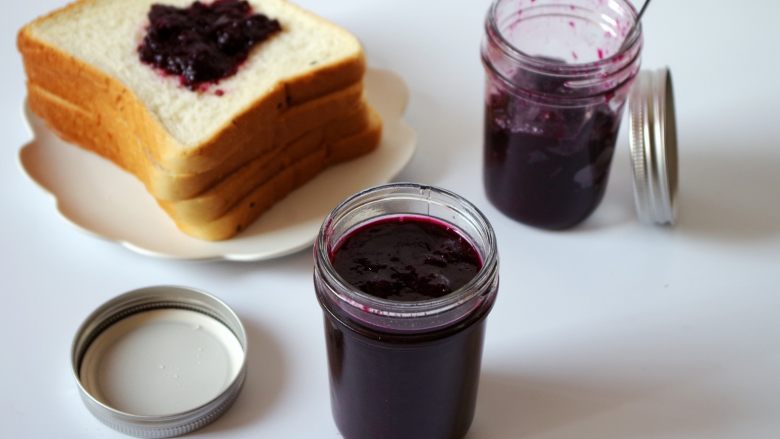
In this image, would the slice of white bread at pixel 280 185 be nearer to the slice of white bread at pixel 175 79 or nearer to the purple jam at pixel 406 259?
the slice of white bread at pixel 175 79

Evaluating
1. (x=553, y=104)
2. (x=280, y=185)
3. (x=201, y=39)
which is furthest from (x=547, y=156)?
(x=201, y=39)

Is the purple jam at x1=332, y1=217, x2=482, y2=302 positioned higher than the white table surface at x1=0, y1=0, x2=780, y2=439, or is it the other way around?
the purple jam at x1=332, y1=217, x2=482, y2=302

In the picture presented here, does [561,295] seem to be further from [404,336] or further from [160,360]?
[160,360]

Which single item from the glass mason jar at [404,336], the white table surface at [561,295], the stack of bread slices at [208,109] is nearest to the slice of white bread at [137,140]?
the stack of bread slices at [208,109]

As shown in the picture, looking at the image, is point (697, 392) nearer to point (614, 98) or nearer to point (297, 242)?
point (614, 98)

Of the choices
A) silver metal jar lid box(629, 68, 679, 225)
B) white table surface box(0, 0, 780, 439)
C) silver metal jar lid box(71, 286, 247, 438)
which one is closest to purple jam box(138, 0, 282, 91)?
white table surface box(0, 0, 780, 439)

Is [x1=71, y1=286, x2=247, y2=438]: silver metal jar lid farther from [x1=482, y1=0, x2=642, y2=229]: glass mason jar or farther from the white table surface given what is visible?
[x1=482, y1=0, x2=642, y2=229]: glass mason jar
